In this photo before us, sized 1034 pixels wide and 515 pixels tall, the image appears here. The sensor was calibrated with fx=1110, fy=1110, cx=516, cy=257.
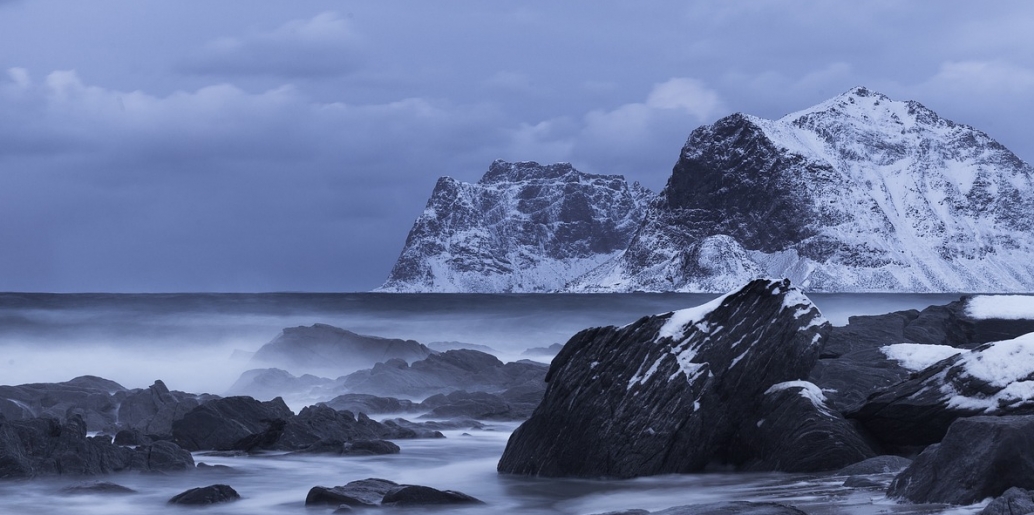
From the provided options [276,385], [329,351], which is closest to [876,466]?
[276,385]

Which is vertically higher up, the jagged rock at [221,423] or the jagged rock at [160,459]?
the jagged rock at [221,423]

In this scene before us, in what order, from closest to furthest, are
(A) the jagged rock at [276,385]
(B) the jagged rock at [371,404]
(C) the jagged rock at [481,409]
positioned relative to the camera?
(C) the jagged rock at [481,409]
(B) the jagged rock at [371,404]
(A) the jagged rock at [276,385]

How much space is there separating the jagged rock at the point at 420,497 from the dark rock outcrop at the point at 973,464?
5293 mm

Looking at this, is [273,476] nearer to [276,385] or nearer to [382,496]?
[382,496]

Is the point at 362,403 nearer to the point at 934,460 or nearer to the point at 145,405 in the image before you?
the point at 145,405

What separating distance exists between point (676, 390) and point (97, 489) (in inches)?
323

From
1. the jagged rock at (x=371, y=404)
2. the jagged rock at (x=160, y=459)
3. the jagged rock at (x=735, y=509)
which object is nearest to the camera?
the jagged rock at (x=735, y=509)

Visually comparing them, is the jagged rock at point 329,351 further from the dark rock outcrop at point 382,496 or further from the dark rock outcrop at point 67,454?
the dark rock outcrop at point 382,496

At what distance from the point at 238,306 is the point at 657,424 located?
233 ft

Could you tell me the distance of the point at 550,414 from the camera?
1633 centimetres

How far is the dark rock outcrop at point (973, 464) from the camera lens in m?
11.1

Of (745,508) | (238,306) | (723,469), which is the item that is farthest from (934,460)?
(238,306)

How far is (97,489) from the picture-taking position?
15.4 meters

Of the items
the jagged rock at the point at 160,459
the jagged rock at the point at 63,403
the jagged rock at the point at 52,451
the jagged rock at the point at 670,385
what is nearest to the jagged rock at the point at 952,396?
the jagged rock at the point at 670,385
